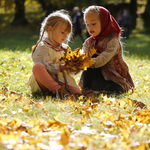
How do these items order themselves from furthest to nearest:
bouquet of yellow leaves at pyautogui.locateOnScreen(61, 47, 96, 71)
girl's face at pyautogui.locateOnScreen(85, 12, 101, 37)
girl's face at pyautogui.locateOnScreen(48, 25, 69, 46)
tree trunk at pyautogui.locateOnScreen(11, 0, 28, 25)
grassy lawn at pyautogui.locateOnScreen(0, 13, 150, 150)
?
1. tree trunk at pyautogui.locateOnScreen(11, 0, 28, 25)
2. girl's face at pyautogui.locateOnScreen(85, 12, 101, 37)
3. girl's face at pyautogui.locateOnScreen(48, 25, 69, 46)
4. bouquet of yellow leaves at pyautogui.locateOnScreen(61, 47, 96, 71)
5. grassy lawn at pyautogui.locateOnScreen(0, 13, 150, 150)

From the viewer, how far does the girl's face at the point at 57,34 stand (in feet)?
10.9

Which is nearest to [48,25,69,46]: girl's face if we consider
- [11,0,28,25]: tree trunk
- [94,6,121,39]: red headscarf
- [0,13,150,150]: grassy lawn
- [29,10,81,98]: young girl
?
[29,10,81,98]: young girl

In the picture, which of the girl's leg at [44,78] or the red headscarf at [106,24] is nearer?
the girl's leg at [44,78]

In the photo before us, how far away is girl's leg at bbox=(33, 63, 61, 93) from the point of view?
3.15 m

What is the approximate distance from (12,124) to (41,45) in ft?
4.96

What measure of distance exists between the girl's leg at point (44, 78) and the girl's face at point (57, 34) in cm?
49

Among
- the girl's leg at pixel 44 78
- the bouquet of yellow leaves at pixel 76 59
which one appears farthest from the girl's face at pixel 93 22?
the girl's leg at pixel 44 78

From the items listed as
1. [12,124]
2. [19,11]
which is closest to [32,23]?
[19,11]

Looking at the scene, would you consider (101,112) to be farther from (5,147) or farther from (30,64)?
(30,64)

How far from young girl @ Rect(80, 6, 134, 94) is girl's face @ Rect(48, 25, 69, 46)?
0.45m

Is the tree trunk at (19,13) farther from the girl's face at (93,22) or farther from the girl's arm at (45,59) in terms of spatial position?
the girl's arm at (45,59)

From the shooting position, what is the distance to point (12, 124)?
2.07 meters

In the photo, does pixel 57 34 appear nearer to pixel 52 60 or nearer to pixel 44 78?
pixel 52 60

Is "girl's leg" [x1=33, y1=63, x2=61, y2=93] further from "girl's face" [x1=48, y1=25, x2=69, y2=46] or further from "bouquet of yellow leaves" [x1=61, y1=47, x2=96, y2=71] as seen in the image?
"girl's face" [x1=48, y1=25, x2=69, y2=46]
